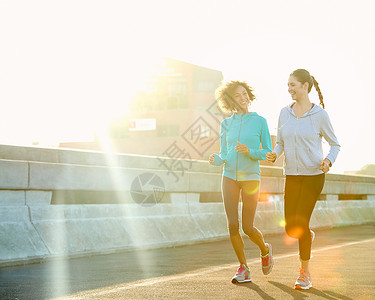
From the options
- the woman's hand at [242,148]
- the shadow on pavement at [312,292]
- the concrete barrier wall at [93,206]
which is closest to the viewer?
the shadow on pavement at [312,292]

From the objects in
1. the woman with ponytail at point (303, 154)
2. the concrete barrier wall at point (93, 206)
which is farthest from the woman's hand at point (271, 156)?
the concrete barrier wall at point (93, 206)

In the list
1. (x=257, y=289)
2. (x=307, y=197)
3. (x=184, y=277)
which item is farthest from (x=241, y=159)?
(x=184, y=277)

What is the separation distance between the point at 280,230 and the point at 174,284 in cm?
956

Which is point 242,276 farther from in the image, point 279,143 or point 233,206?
point 279,143

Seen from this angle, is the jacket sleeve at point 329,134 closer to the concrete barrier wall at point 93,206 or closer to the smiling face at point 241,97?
the smiling face at point 241,97

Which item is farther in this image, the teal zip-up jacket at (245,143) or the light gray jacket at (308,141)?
the teal zip-up jacket at (245,143)

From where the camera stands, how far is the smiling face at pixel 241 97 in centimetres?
747

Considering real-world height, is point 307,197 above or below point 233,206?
above

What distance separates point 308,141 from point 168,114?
87.9m

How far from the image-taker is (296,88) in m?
6.98

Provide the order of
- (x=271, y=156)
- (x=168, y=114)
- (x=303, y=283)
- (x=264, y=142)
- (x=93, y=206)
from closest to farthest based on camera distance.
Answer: (x=303, y=283)
(x=271, y=156)
(x=264, y=142)
(x=93, y=206)
(x=168, y=114)

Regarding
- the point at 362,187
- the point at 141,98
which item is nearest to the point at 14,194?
the point at 362,187

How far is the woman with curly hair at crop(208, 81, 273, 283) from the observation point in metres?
7.27

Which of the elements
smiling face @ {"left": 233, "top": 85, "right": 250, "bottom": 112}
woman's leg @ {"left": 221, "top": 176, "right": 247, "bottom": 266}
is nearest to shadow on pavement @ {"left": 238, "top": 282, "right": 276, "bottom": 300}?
woman's leg @ {"left": 221, "top": 176, "right": 247, "bottom": 266}
